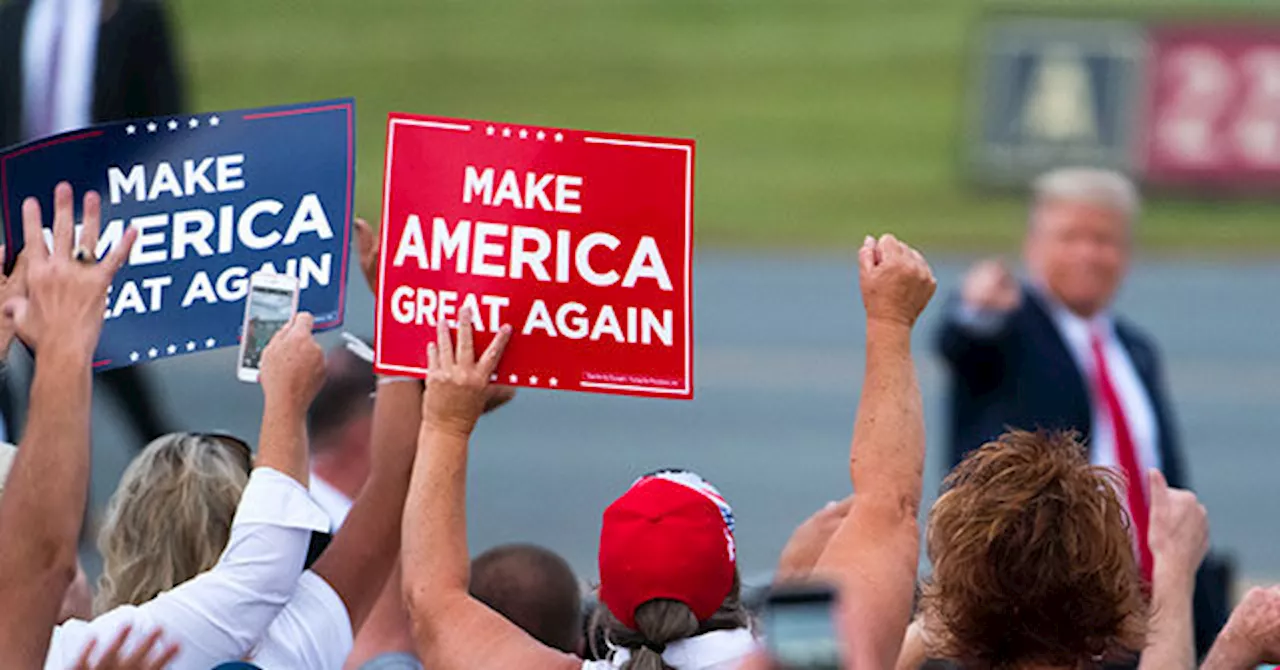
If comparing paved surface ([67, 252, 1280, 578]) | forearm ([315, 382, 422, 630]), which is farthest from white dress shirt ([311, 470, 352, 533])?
paved surface ([67, 252, 1280, 578])

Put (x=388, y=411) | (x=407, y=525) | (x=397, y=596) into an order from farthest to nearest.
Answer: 1. (x=397, y=596)
2. (x=388, y=411)
3. (x=407, y=525)

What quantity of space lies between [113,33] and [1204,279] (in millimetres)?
13202

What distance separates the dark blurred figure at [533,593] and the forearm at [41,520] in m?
0.93

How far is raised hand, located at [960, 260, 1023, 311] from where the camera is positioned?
15.1 feet

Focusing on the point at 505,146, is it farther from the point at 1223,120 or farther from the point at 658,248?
the point at 1223,120

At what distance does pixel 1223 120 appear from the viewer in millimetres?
18406

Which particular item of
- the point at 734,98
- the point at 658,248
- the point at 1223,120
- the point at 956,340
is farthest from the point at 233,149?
the point at 734,98

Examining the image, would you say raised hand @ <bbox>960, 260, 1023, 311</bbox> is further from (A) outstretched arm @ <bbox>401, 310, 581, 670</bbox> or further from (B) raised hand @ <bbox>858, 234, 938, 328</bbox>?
(A) outstretched arm @ <bbox>401, 310, 581, 670</bbox>

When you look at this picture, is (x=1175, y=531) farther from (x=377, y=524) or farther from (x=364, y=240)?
(x=364, y=240)

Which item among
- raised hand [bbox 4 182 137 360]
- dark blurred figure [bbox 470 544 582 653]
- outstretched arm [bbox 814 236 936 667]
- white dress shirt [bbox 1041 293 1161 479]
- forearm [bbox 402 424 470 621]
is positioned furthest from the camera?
white dress shirt [bbox 1041 293 1161 479]

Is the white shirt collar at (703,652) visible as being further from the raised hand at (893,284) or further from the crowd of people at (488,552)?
the raised hand at (893,284)

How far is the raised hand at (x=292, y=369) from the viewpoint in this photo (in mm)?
2693

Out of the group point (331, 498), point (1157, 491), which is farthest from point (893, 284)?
point (331, 498)

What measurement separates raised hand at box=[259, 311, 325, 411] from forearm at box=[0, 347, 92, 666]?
1.48ft
